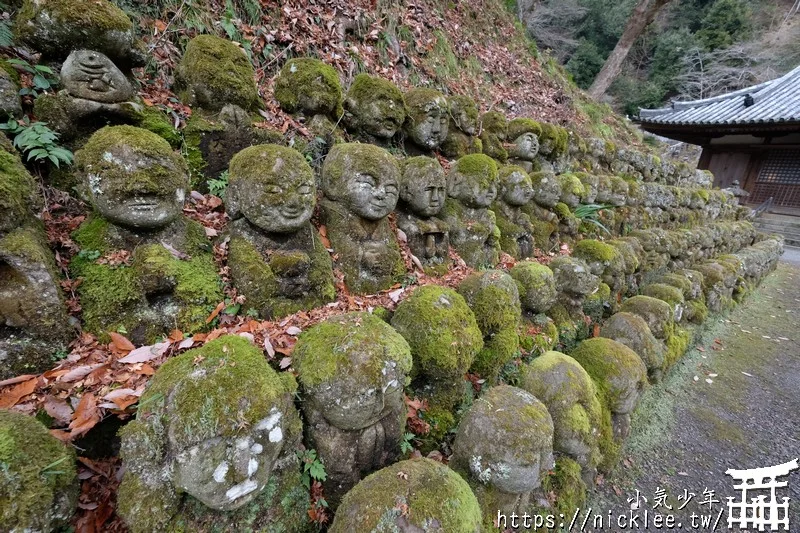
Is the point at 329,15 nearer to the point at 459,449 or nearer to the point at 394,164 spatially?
the point at 394,164

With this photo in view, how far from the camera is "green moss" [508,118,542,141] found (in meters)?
5.09

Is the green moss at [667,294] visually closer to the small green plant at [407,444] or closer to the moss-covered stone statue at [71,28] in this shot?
the small green plant at [407,444]

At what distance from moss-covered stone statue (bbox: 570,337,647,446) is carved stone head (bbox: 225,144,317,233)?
2.52m

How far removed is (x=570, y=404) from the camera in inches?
96.0

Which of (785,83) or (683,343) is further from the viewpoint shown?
(785,83)

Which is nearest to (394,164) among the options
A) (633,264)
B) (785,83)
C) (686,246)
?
(633,264)

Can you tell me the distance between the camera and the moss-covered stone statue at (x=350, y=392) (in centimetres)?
171

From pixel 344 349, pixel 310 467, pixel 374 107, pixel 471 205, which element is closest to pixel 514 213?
pixel 471 205

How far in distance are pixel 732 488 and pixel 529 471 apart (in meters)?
2.29

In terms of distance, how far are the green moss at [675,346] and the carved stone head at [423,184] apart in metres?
3.01

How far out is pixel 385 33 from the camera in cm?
591

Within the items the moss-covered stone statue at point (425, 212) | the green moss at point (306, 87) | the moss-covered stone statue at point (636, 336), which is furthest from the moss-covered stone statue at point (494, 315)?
the green moss at point (306, 87)

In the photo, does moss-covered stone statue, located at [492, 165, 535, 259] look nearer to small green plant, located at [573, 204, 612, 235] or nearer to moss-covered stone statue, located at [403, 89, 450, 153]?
moss-covered stone statue, located at [403, 89, 450, 153]

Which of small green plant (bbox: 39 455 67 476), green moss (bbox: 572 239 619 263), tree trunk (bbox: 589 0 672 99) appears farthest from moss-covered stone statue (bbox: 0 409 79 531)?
tree trunk (bbox: 589 0 672 99)
